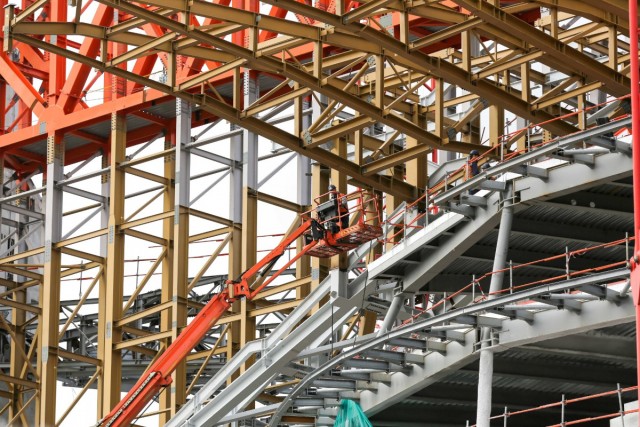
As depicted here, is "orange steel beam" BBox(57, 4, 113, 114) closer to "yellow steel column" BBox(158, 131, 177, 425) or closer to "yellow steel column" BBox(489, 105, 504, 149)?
"yellow steel column" BBox(158, 131, 177, 425)

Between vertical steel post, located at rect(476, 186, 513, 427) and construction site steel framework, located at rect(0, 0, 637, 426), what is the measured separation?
2.15 m

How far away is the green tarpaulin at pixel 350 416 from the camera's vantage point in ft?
128

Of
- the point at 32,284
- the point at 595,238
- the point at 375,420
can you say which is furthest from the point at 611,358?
the point at 32,284

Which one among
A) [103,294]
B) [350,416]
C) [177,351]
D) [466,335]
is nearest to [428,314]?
[350,416]

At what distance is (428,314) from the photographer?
41719 millimetres

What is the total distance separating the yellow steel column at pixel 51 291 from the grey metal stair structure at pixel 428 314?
8.23 m

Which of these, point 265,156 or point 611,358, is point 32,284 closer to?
point 265,156

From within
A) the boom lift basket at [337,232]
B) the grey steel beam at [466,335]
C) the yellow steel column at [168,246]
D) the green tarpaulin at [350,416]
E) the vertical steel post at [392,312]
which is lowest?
the green tarpaulin at [350,416]

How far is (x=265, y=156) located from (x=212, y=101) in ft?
36.2

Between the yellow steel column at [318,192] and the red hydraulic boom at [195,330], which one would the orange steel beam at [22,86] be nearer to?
the yellow steel column at [318,192]

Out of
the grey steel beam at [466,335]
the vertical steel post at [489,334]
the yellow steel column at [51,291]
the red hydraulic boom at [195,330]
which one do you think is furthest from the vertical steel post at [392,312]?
the yellow steel column at [51,291]

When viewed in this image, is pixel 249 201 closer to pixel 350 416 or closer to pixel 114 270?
pixel 114 270

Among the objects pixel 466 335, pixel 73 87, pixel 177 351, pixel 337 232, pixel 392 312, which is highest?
pixel 73 87

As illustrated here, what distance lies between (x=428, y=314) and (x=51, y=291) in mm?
15457
